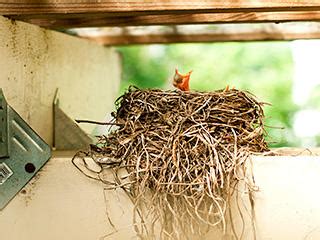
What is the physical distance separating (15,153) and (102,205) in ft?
0.85

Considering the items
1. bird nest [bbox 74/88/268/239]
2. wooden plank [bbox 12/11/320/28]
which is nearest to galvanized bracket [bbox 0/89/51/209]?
bird nest [bbox 74/88/268/239]

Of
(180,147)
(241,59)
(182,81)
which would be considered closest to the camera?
(180,147)

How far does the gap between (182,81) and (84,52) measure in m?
0.72

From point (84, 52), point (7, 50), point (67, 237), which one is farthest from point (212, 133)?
point (84, 52)

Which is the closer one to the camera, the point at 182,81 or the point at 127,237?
the point at 127,237

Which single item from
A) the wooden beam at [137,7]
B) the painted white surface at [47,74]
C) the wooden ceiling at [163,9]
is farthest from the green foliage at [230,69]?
the wooden beam at [137,7]

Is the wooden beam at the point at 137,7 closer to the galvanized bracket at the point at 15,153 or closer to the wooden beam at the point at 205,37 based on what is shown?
the galvanized bracket at the point at 15,153

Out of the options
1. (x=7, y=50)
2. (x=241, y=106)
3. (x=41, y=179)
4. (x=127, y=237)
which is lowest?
(x=127, y=237)

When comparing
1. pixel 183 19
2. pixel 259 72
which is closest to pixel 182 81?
pixel 183 19

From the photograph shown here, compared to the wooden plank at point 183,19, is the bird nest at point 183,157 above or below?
below

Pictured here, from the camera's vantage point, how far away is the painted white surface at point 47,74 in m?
1.91

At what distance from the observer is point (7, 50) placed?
189cm

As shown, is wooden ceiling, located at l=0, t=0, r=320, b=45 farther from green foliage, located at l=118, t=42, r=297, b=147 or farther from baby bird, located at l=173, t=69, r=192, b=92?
green foliage, located at l=118, t=42, r=297, b=147

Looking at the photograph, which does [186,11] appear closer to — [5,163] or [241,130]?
[241,130]
